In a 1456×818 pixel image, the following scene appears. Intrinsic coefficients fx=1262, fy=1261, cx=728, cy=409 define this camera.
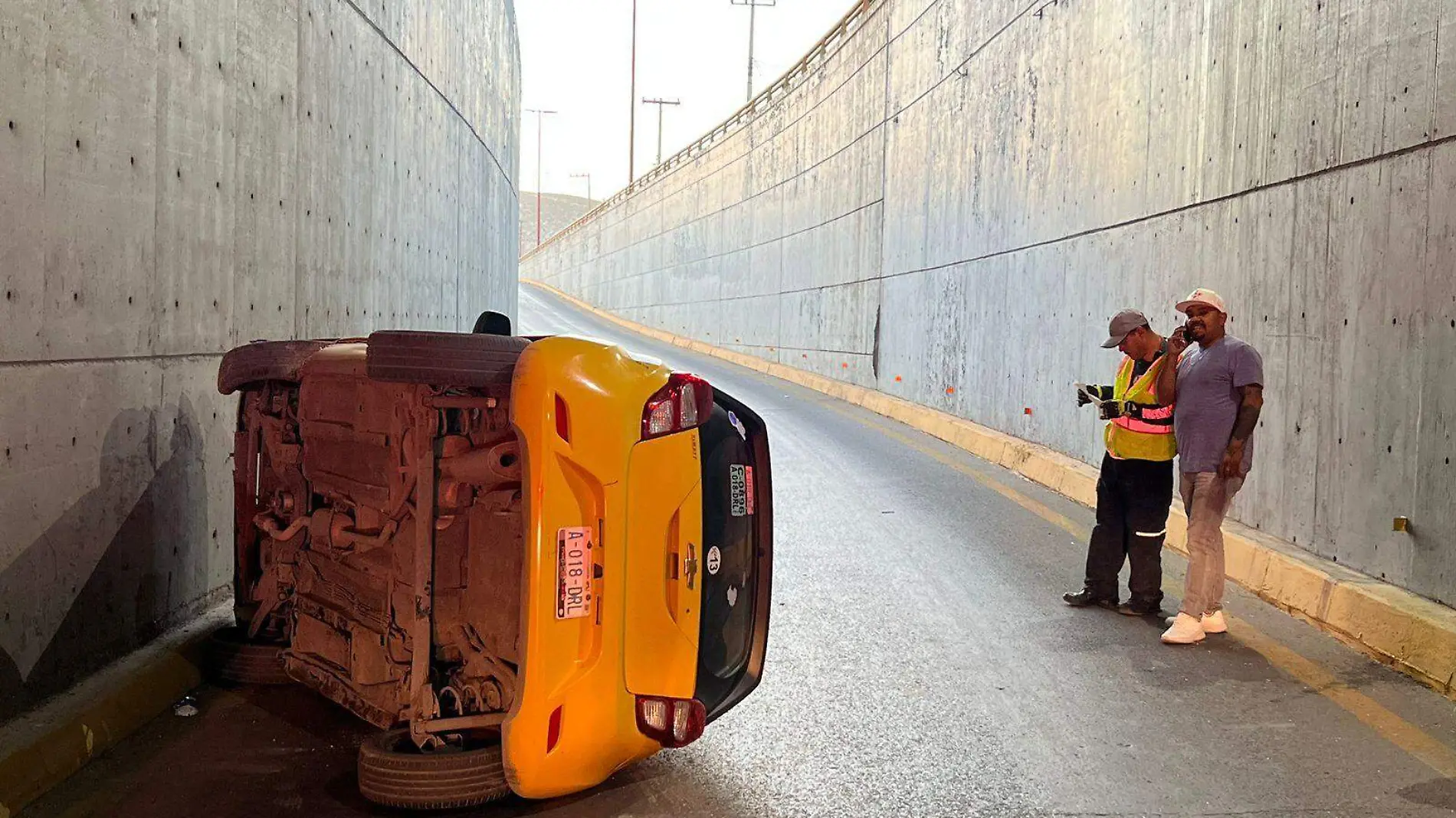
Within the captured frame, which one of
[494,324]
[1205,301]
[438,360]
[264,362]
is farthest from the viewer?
[1205,301]

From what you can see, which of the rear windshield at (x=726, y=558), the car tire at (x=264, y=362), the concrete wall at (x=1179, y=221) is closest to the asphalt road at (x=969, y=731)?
the rear windshield at (x=726, y=558)

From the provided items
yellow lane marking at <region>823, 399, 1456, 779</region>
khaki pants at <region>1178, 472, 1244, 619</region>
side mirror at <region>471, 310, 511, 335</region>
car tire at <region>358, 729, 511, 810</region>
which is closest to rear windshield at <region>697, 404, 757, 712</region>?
car tire at <region>358, 729, 511, 810</region>

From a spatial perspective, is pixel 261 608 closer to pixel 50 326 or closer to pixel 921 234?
pixel 50 326

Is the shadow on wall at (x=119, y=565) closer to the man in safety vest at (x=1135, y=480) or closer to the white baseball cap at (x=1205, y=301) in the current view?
the man in safety vest at (x=1135, y=480)

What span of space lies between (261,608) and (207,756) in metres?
0.92

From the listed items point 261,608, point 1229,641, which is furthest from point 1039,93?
point 261,608

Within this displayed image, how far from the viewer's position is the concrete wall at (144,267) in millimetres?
4332

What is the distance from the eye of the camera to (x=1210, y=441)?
6285mm

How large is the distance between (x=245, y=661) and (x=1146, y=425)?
4.65 m

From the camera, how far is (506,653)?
12.8 ft

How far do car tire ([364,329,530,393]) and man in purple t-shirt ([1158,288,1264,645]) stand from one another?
390cm

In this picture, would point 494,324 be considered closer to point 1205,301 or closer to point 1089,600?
point 1205,301

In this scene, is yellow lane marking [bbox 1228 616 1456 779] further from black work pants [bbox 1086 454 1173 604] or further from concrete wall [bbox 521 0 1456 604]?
concrete wall [bbox 521 0 1456 604]

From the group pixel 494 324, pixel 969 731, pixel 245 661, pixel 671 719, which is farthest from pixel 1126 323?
pixel 245 661
